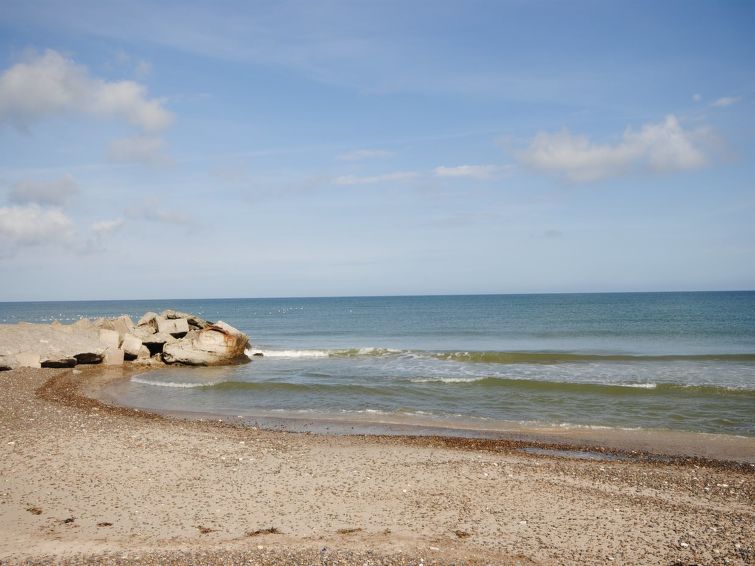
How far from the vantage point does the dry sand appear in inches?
286

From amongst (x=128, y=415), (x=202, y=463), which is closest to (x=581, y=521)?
(x=202, y=463)

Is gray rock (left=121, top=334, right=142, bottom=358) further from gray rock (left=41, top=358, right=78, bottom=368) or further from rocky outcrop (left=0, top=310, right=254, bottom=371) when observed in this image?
gray rock (left=41, top=358, right=78, bottom=368)

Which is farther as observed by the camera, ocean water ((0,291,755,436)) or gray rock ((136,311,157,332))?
gray rock ((136,311,157,332))

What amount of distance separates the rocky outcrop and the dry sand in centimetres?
1389

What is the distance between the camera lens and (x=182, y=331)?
103 feet

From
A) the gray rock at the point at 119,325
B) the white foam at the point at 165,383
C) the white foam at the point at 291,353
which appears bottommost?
the white foam at the point at 291,353

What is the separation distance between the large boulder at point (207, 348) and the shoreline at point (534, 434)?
10585mm

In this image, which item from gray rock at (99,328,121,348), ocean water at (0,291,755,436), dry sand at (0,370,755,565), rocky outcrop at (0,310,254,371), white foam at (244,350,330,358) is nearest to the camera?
dry sand at (0,370,755,565)

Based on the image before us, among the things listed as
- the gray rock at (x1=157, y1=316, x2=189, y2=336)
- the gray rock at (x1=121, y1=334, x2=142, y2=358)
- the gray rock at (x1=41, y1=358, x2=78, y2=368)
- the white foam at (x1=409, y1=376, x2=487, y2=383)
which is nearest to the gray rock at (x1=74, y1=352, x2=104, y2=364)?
the gray rock at (x1=41, y1=358, x2=78, y2=368)

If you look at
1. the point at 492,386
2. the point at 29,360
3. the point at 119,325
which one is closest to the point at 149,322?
the point at 119,325

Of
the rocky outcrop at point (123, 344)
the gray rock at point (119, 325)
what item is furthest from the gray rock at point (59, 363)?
the gray rock at point (119, 325)

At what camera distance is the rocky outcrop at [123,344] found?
84.8ft

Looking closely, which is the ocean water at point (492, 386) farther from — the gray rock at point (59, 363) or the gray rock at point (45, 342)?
the gray rock at point (45, 342)

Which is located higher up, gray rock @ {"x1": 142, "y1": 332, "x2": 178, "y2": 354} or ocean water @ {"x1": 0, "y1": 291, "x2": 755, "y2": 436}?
gray rock @ {"x1": 142, "y1": 332, "x2": 178, "y2": 354}
